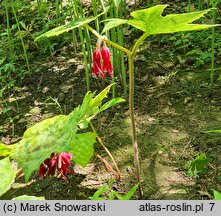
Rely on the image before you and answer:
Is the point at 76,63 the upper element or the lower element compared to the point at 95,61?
lower

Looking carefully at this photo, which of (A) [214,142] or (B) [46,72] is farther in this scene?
(B) [46,72]

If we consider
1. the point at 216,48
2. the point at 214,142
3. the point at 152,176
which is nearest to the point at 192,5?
A: the point at 216,48

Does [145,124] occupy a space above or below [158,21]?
below

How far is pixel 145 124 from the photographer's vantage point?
1.82m

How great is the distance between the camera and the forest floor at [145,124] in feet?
4.94

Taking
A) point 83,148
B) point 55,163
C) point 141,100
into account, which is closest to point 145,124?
point 141,100

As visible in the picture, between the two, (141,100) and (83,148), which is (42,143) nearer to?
(83,148)

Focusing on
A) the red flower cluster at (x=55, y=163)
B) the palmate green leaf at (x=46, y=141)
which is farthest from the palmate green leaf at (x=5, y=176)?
the red flower cluster at (x=55, y=163)

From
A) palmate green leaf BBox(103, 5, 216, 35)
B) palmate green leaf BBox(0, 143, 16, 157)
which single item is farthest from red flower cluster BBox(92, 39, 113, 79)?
palmate green leaf BBox(0, 143, 16, 157)

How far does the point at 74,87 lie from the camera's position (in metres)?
2.19

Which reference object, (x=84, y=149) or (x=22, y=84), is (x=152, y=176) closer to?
(x=84, y=149)

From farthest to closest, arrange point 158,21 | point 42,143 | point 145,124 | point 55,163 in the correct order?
point 145,124, point 55,163, point 42,143, point 158,21

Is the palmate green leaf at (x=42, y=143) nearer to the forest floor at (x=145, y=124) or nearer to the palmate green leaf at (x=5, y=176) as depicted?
the palmate green leaf at (x=5, y=176)

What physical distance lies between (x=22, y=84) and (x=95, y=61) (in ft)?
3.86
